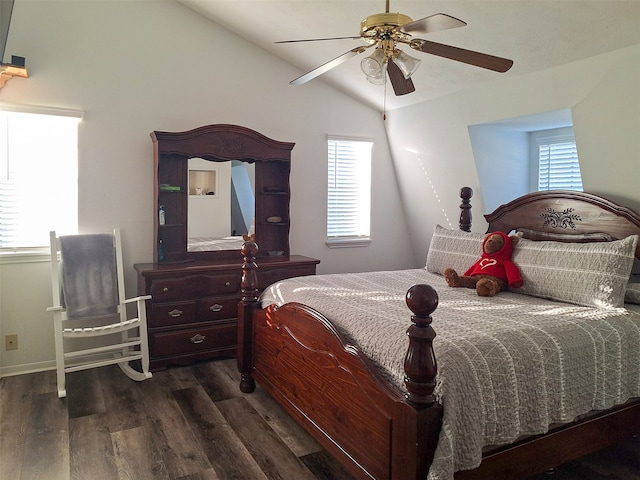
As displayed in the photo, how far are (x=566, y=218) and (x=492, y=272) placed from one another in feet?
2.59

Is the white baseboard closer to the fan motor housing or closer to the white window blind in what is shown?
the fan motor housing

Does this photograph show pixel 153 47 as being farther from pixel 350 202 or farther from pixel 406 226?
pixel 406 226

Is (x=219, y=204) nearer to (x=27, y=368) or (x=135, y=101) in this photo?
(x=135, y=101)

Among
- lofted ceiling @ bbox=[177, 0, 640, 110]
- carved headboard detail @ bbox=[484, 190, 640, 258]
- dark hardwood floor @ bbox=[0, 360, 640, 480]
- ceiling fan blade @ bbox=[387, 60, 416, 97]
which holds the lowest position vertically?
dark hardwood floor @ bbox=[0, 360, 640, 480]

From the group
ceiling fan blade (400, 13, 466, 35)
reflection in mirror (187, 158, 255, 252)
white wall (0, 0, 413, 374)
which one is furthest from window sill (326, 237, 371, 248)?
ceiling fan blade (400, 13, 466, 35)

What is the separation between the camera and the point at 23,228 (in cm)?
362

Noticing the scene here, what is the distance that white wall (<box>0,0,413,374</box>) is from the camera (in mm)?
3580

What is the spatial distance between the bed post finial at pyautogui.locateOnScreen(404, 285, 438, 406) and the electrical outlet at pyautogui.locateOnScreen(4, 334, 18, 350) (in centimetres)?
319

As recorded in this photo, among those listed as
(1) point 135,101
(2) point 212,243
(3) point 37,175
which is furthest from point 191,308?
(1) point 135,101

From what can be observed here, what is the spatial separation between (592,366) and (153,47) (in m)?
3.82

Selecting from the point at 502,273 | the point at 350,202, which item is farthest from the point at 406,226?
the point at 502,273

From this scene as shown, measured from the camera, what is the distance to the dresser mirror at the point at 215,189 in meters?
3.92

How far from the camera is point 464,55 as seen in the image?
7.02 feet

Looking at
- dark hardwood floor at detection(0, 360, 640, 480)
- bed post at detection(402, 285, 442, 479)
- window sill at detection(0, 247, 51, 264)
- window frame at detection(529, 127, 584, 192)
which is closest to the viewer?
bed post at detection(402, 285, 442, 479)
